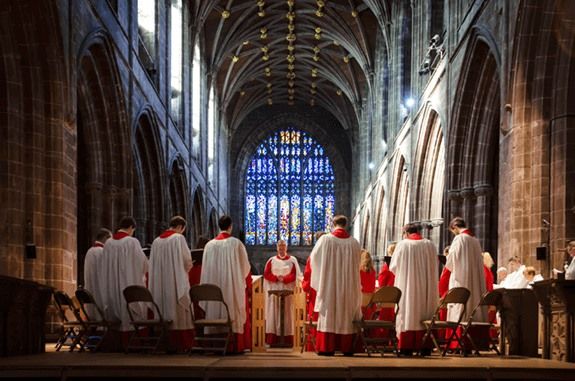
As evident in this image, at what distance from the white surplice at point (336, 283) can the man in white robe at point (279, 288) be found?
2.67 m

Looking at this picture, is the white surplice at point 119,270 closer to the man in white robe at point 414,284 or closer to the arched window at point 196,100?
the man in white robe at point 414,284

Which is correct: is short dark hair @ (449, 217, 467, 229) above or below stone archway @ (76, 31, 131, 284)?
below

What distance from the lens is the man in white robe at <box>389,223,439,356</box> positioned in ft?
38.4

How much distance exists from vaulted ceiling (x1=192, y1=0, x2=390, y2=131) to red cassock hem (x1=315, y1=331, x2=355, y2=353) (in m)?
22.3

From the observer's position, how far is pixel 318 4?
3603 centimetres

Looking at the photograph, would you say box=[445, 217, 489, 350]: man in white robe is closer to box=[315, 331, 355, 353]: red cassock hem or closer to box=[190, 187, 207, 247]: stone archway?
box=[315, 331, 355, 353]: red cassock hem

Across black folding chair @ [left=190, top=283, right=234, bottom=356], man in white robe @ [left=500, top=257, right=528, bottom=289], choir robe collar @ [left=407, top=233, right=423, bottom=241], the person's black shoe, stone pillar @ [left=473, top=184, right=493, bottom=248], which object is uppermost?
stone pillar @ [left=473, top=184, right=493, bottom=248]

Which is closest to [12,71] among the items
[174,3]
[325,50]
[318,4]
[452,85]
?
[452,85]

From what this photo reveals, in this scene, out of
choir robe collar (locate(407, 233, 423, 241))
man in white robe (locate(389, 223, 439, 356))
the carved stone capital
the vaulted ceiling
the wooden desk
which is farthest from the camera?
the vaulted ceiling

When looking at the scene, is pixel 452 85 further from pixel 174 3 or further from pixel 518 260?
pixel 174 3

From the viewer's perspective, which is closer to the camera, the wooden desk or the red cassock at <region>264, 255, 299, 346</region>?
the wooden desk

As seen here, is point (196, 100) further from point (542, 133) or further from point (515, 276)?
point (515, 276)

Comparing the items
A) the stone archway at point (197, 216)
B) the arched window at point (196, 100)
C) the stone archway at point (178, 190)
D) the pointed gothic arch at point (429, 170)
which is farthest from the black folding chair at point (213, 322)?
the stone archway at point (197, 216)

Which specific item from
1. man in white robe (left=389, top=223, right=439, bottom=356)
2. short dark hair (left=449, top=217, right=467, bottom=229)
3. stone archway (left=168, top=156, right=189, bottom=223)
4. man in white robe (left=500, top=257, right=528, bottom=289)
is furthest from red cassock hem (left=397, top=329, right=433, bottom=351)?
stone archway (left=168, top=156, right=189, bottom=223)
